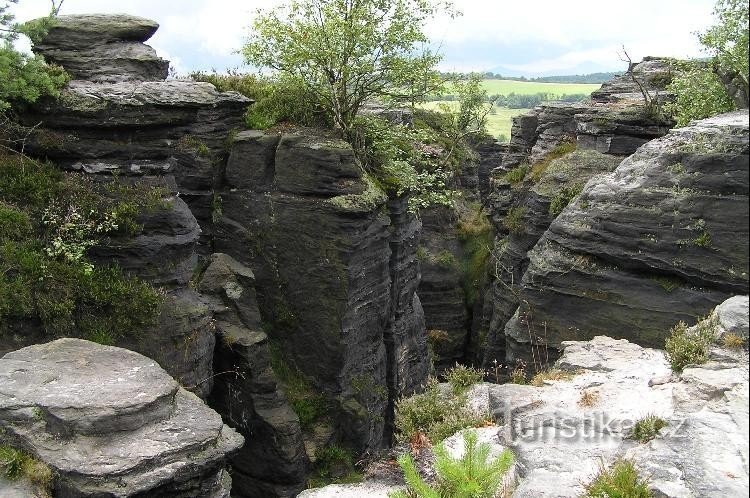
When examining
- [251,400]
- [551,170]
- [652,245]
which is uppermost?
[551,170]

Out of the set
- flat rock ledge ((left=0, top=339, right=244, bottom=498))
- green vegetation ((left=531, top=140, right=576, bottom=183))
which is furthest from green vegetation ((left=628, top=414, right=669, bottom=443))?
green vegetation ((left=531, top=140, right=576, bottom=183))

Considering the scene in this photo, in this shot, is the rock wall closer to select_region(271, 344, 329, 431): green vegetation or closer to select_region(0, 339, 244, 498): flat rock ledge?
select_region(271, 344, 329, 431): green vegetation

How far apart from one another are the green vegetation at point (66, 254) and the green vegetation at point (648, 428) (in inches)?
506

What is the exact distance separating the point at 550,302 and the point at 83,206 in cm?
1348

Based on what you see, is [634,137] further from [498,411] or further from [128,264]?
[128,264]

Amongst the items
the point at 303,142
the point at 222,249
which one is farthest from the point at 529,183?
the point at 222,249

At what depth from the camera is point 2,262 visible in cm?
1539

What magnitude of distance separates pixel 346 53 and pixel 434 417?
13641mm

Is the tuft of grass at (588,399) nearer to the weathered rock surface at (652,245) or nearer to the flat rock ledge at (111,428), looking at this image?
the weathered rock surface at (652,245)

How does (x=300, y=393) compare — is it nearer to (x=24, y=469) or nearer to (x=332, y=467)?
(x=332, y=467)

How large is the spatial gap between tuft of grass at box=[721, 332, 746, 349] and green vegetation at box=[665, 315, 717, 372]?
1.19 ft

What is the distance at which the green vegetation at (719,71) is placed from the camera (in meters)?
15.1

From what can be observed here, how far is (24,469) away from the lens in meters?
11.1

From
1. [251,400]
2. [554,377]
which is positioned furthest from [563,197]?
[251,400]
